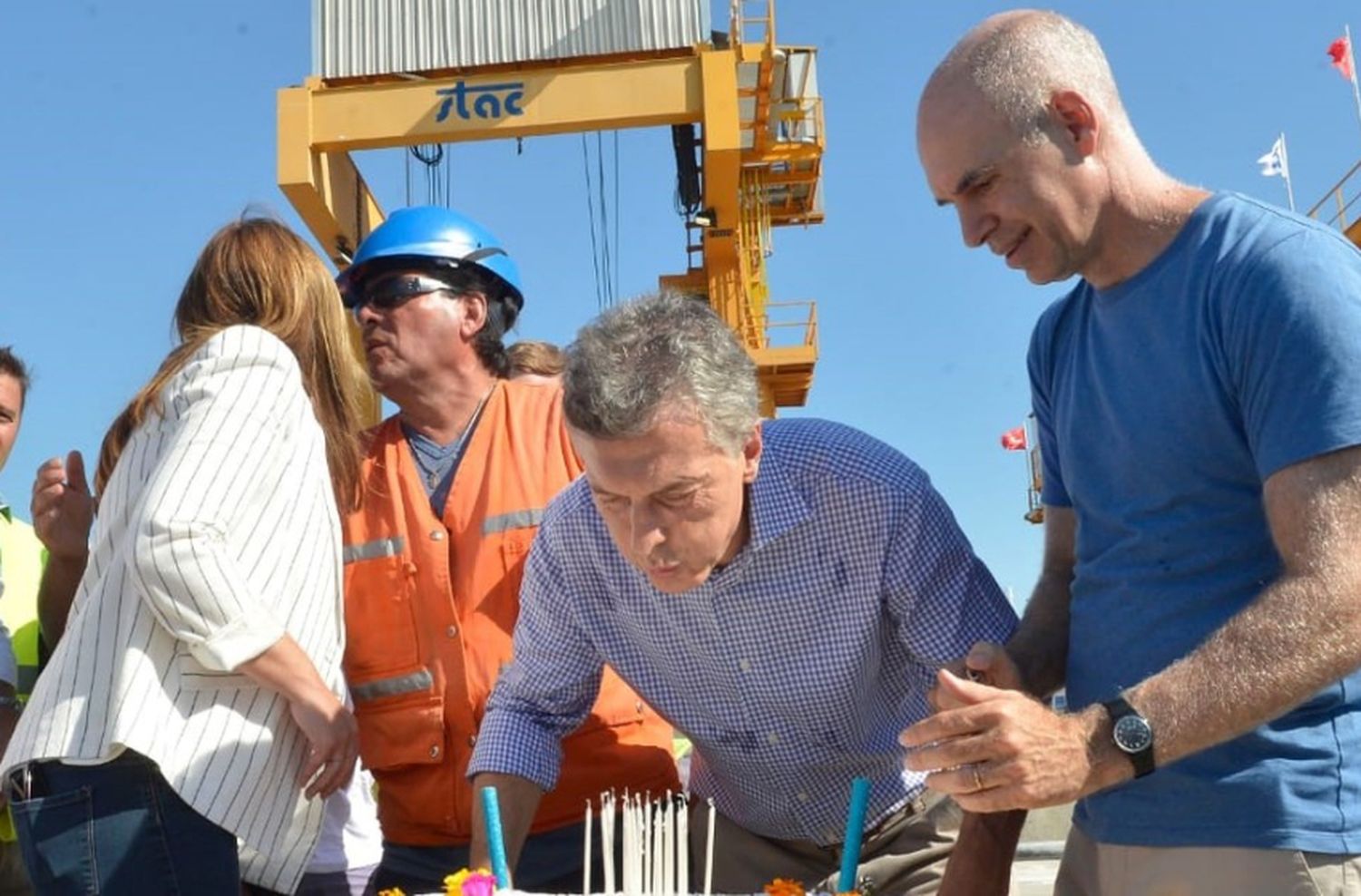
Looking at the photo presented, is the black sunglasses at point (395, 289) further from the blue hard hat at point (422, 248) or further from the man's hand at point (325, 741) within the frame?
the man's hand at point (325, 741)

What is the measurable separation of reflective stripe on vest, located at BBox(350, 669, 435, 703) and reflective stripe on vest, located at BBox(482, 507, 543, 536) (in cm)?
34

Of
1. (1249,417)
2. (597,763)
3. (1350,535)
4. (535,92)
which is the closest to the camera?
(1350,535)

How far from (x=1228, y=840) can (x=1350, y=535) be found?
1.53 ft

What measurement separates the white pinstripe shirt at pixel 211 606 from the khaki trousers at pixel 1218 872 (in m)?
1.45

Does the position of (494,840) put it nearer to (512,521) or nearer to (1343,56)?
(512,521)

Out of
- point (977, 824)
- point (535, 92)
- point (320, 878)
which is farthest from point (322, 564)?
point (535, 92)

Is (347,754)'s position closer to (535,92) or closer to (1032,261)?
(1032,261)

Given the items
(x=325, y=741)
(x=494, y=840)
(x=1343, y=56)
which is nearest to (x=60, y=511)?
(x=325, y=741)

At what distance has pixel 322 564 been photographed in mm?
2756

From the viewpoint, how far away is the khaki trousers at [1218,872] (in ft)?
5.92

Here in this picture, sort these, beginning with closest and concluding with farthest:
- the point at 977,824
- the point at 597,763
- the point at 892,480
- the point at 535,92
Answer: the point at 977,824 → the point at 892,480 → the point at 597,763 → the point at 535,92

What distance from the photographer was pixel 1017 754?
1.70m

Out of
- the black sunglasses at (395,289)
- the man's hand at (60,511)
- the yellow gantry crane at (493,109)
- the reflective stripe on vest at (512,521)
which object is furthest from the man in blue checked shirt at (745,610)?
the yellow gantry crane at (493,109)

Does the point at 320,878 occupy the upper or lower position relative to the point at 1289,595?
lower
